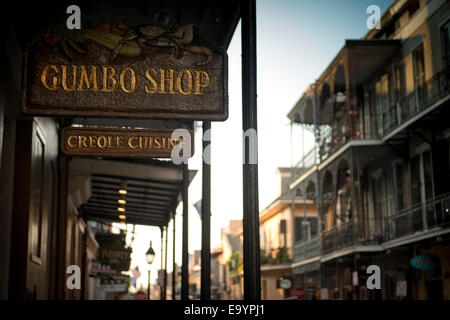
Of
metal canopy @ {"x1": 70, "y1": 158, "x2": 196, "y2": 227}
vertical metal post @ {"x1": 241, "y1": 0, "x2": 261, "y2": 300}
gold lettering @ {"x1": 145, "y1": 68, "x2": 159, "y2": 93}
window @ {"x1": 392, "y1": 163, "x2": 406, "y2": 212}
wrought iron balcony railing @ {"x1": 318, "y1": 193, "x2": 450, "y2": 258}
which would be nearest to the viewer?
vertical metal post @ {"x1": 241, "y1": 0, "x2": 261, "y2": 300}

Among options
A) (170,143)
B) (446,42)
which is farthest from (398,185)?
(170,143)

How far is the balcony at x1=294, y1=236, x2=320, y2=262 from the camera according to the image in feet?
99.3

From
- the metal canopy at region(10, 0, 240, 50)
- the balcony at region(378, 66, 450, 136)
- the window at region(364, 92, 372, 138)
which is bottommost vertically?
the metal canopy at region(10, 0, 240, 50)

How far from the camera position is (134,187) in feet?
51.3

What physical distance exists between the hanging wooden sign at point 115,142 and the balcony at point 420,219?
1432cm

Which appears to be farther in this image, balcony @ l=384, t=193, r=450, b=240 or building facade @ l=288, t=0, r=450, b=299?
building facade @ l=288, t=0, r=450, b=299

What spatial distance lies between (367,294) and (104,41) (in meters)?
22.0

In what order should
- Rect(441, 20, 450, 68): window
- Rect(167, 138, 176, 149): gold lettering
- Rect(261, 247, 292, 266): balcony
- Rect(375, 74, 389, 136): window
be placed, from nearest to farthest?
Rect(167, 138, 176, 149): gold lettering, Rect(441, 20, 450, 68): window, Rect(375, 74, 389, 136): window, Rect(261, 247, 292, 266): balcony

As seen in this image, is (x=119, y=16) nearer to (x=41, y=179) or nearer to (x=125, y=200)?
(x=41, y=179)

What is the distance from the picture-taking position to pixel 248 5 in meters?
4.51

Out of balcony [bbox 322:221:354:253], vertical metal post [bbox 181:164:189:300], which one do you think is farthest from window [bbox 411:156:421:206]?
vertical metal post [bbox 181:164:189:300]

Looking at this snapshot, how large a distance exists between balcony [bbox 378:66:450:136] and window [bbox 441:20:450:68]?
0.40 meters

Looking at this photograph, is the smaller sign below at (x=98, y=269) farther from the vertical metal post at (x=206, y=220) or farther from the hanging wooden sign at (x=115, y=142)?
the hanging wooden sign at (x=115, y=142)

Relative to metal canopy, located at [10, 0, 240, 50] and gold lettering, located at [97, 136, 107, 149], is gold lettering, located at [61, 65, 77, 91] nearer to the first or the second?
gold lettering, located at [97, 136, 107, 149]
